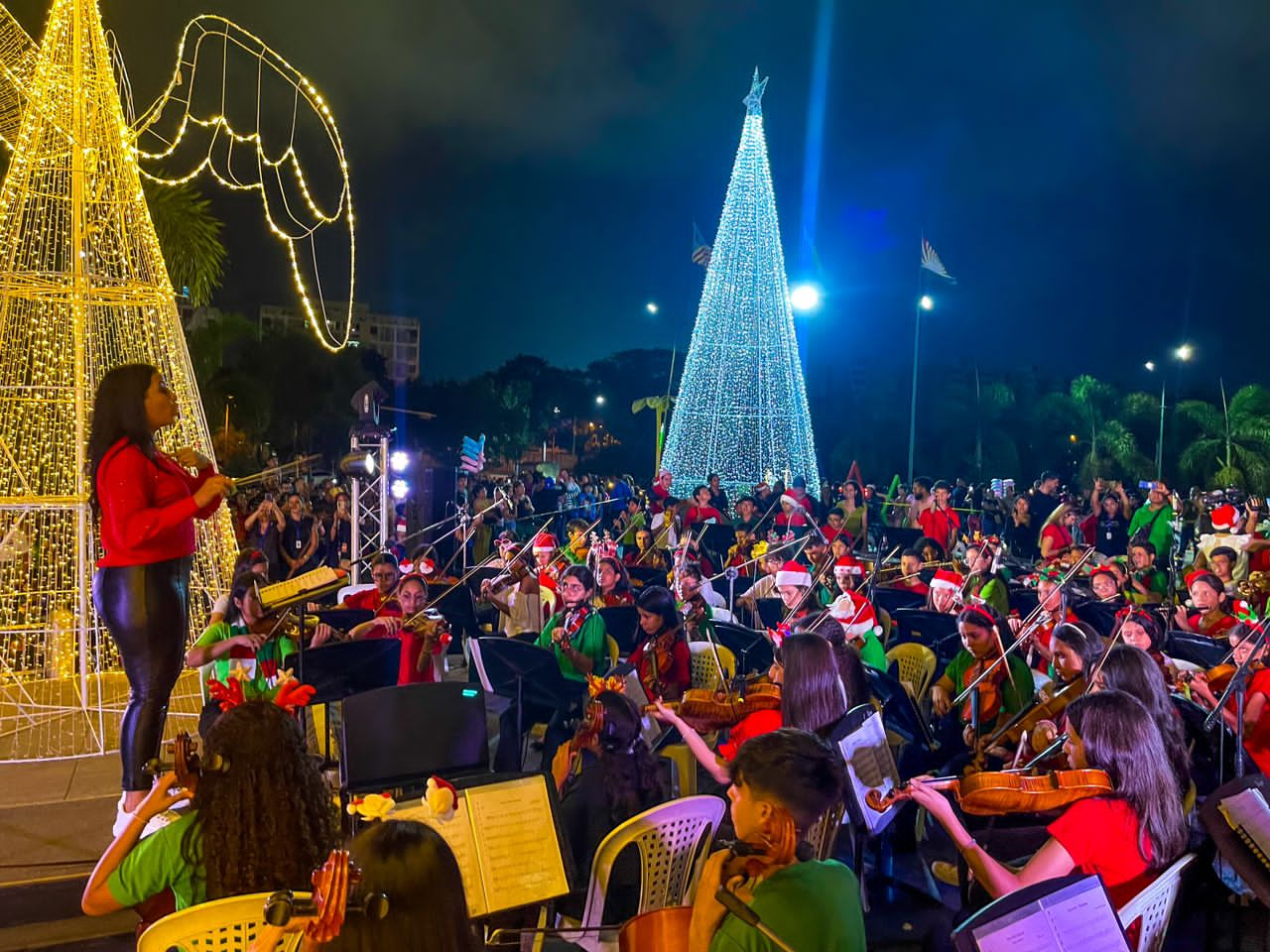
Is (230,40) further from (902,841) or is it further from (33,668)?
(902,841)

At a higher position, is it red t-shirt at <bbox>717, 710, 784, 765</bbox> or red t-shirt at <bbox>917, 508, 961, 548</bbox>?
red t-shirt at <bbox>917, 508, 961, 548</bbox>

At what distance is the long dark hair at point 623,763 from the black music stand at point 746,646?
233cm

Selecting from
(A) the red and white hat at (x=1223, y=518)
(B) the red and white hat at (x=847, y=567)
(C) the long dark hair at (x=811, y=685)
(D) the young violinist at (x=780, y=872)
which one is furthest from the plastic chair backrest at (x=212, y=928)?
(A) the red and white hat at (x=1223, y=518)

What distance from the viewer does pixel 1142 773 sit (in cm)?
323

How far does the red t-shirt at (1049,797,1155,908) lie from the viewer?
314 cm

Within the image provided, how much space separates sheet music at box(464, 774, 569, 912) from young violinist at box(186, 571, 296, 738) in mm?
2601

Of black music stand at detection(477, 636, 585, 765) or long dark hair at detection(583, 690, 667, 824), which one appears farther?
black music stand at detection(477, 636, 585, 765)

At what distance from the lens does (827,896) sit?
245cm

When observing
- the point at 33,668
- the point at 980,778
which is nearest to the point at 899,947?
the point at 980,778

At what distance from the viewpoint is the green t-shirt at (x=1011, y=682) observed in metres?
5.76

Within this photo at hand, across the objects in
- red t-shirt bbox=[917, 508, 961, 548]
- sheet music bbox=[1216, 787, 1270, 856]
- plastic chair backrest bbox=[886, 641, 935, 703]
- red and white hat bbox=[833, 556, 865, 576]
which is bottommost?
plastic chair backrest bbox=[886, 641, 935, 703]

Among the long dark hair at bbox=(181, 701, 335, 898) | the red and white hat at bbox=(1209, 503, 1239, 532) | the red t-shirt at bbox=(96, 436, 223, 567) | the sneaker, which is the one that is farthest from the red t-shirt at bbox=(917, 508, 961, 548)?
the long dark hair at bbox=(181, 701, 335, 898)

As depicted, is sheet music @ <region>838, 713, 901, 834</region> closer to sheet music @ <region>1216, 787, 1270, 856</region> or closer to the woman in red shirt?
sheet music @ <region>1216, 787, 1270, 856</region>

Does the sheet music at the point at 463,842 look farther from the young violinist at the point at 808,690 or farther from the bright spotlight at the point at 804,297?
the bright spotlight at the point at 804,297
